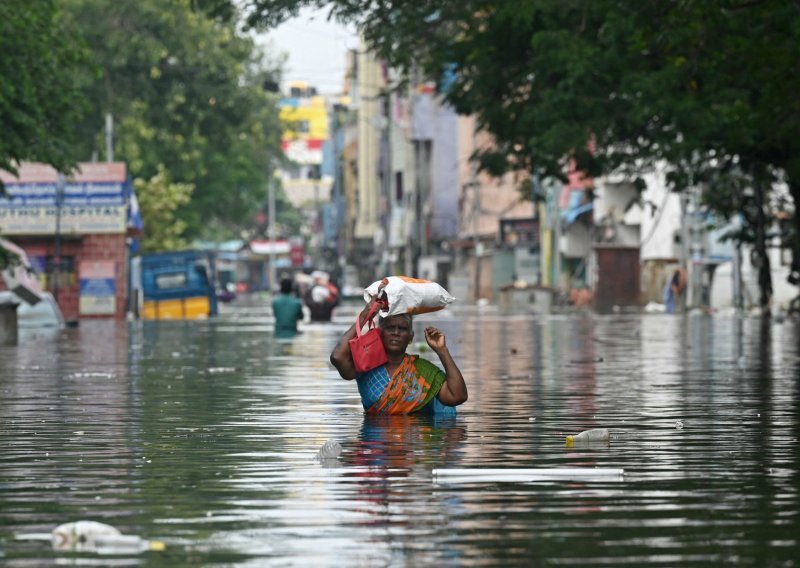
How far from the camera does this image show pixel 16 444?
12.7 meters

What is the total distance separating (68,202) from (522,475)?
2089 inches

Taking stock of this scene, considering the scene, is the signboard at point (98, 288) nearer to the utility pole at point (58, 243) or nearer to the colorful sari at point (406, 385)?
the utility pole at point (58, 243)

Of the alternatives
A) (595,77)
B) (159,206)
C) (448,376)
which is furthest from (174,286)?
(448,376)

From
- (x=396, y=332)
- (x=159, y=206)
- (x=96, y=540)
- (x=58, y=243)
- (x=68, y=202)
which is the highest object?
(x=159, y=206)

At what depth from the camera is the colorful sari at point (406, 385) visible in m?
14.0

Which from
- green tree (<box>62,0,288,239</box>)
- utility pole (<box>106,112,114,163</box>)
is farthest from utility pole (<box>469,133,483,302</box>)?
utility pole (<box>106,112,114,163</box>)

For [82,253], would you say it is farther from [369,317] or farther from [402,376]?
[369,317]

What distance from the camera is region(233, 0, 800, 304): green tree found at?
28281mm

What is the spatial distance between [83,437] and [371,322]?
1985 mm

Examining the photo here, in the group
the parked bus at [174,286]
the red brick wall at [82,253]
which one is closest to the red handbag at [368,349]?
the red brick wall at [82,253]

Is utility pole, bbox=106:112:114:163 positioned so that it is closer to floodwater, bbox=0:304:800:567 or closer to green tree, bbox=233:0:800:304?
green tree, bbox=233:0:800:304

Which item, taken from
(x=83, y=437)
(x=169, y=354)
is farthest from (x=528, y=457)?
(x=169, y=354)

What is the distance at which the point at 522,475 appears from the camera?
33.7 feet

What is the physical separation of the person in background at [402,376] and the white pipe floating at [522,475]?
303 cm
